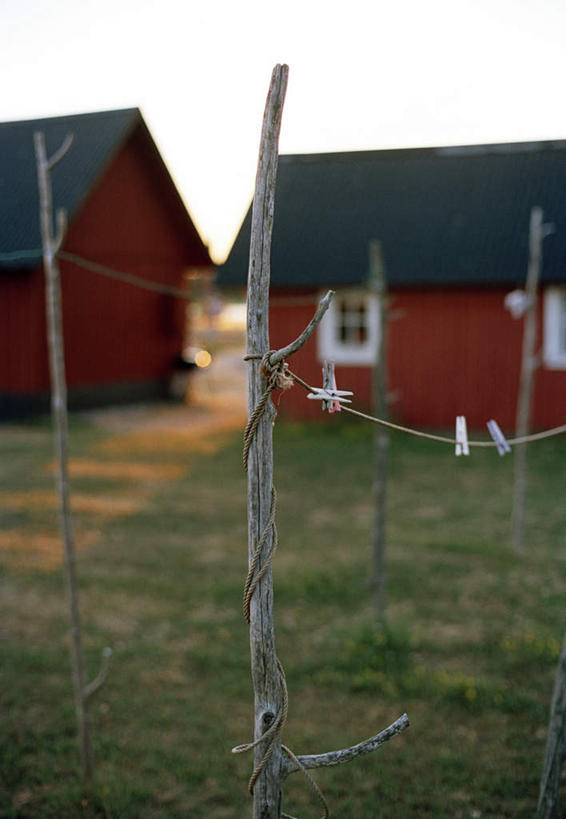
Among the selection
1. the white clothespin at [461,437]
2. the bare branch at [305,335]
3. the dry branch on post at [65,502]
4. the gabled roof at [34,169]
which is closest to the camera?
the bare branch at [305,335]

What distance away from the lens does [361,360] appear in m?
13.4

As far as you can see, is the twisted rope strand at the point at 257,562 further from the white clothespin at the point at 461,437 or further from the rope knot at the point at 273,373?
the white clothespin at the point at 461,437

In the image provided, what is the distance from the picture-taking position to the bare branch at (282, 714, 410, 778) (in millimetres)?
2176

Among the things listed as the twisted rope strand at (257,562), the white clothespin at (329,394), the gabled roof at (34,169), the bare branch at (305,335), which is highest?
the gabled roof at (34,169)

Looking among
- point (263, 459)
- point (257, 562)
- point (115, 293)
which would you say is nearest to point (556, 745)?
point (257, 562)

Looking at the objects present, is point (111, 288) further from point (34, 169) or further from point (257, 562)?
point (257, 562)

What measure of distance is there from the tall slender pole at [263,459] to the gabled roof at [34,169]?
7.93ft

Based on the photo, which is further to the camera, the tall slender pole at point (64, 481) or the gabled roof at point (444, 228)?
the gabled roof at point (444, 228)

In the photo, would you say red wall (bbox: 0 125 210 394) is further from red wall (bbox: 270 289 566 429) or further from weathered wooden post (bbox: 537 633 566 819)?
weathered wooden post (bbox: 537 633 566 819)

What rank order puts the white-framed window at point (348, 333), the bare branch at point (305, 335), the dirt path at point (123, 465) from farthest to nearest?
the white-framed window at point (348, 333) → the dirt path at point (123, 465) → the bare branch at point (305, 335)

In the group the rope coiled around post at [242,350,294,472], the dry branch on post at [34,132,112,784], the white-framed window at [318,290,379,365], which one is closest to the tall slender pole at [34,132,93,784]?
the dry branch on post at [34,132,112,784]

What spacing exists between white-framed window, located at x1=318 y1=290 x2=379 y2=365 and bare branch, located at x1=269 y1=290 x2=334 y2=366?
11106 millimetres

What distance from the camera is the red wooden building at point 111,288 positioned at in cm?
1369

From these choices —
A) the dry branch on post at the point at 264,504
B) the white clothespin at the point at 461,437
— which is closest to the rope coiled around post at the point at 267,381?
the dry branch on post at the point at 264,504
